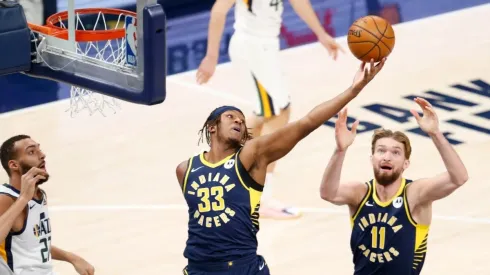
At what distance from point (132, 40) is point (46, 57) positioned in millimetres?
721

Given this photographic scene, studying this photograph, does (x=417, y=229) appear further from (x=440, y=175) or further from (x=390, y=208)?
(x=440, y=175)

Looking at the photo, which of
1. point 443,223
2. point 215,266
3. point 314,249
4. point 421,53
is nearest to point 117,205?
point 314,249

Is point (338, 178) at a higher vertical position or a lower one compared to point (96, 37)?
lower

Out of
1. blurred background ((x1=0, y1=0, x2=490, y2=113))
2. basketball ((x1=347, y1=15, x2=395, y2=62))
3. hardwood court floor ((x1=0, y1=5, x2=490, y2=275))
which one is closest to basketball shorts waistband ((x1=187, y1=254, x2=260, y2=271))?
basketball ((x1=347, y1=15, x2=395, y2=62))

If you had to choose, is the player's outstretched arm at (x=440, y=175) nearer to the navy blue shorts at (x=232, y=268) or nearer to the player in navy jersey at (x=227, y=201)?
the player in navy jersey at (x=227, y=201)

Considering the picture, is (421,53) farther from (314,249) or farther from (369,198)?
(369,198)

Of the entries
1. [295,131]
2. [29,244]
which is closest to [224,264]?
[295,131]

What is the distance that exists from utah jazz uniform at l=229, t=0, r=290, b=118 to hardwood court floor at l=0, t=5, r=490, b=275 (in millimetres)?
821

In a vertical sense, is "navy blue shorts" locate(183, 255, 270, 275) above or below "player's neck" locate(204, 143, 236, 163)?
below

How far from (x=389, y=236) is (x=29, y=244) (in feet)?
6.66

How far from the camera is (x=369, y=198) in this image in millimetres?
6953

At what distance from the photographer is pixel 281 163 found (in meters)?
11.0

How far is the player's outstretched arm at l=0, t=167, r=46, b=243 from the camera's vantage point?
6.62 meters

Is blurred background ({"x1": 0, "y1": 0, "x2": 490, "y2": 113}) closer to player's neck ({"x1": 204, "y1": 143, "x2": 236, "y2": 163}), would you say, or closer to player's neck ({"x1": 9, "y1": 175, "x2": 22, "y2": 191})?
player's neck ({"x1": 9, "y1": 175, "x2": 22, "y2": 191})
